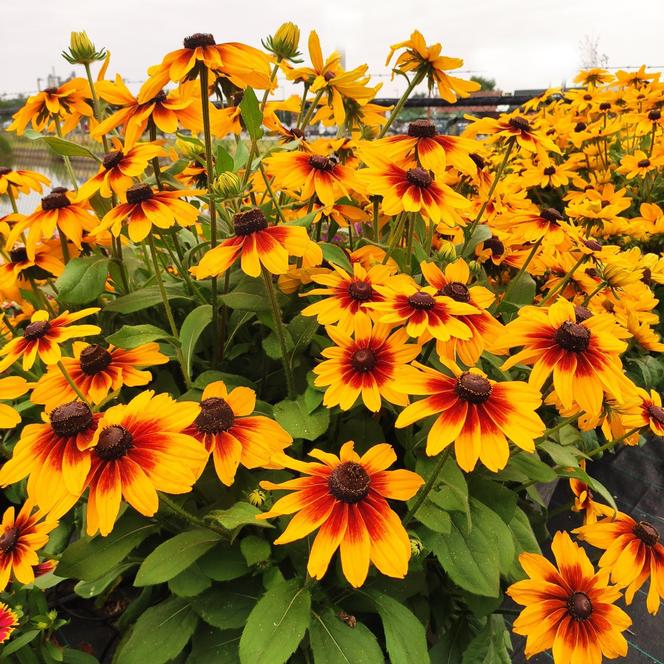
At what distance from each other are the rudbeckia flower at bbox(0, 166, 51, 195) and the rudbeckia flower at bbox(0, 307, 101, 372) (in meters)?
0.40

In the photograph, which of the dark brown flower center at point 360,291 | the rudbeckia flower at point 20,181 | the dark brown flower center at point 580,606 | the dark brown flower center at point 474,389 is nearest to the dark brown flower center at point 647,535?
the dark brown flower center at point 580,606

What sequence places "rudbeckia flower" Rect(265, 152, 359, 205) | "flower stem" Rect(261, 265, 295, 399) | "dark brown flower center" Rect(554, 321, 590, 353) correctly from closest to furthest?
"dark brown flower center" Rect(554, 321, 590, 353), "flower stem" Rect(261, 265, 295, 399), "rudbeckia flower" Rect(265, 152, 359, 205)

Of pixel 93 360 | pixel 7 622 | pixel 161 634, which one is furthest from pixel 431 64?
pixel 7 622

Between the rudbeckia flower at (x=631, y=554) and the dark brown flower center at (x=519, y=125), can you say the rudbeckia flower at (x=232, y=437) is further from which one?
the dark brown flower center at (x=519, y=125)

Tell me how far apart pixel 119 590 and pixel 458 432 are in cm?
86

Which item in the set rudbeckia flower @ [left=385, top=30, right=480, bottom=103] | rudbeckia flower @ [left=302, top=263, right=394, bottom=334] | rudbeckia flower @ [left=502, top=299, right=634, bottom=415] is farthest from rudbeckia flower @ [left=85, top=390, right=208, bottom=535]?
rudbeckia flower @ [left=385, top=30, right=480, bottom=103]

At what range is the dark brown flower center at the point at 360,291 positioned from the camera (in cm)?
65

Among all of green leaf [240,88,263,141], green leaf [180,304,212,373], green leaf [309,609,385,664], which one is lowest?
green leaf [309,609,385,664]

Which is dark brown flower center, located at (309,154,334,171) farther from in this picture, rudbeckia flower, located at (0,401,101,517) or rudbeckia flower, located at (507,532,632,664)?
rudbeckia flower, located at (507,532,632,664)

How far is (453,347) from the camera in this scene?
0.58 metres

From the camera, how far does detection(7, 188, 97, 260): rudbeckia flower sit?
0.73 m

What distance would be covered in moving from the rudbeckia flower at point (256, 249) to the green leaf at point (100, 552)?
1.05ft

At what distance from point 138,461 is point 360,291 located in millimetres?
341

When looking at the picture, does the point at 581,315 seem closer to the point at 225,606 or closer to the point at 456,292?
the point at 456,292
